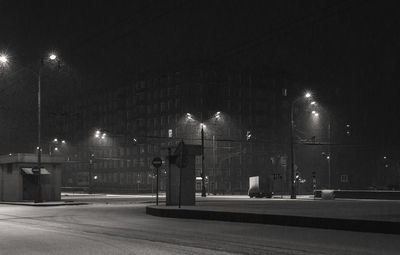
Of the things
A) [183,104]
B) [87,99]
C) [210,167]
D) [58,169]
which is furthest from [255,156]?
[58,169]

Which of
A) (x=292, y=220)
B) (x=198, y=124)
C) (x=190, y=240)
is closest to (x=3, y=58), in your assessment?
(x=292, y=220)

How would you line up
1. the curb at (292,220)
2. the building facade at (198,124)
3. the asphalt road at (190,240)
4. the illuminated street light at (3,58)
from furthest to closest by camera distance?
1. the building facade at (198,124)
2. the illuminated street light at (3,58)
3. the curb at (292,220)
4. the asphalt road at (190,240)

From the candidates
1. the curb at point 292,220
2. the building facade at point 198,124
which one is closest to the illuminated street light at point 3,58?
the curb at point 292,220

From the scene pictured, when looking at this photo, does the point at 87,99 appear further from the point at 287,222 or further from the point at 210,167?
the point at 287,222

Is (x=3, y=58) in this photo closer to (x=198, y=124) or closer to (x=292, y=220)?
(x=292, y=220)

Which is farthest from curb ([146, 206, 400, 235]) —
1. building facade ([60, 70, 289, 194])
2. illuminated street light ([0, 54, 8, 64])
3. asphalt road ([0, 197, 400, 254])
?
building facade ([60, 70, 289, 194])

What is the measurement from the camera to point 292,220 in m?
18.1

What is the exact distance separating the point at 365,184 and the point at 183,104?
1655 inches

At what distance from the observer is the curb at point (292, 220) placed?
1571 cm

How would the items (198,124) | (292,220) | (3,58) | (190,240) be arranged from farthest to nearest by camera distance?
(198,124)
(3,58)
(292,220)
(190,240)

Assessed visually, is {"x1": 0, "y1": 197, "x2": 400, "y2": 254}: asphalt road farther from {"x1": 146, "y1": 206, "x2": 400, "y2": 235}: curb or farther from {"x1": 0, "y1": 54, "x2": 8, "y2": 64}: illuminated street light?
{"x1": 0, "y1": 54, "x2": 8, "y2": 64}: illuminated street light

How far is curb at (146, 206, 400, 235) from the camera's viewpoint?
15705 millimetres

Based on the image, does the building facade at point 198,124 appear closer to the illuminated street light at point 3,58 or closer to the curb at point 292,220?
the illuminated street light at point 3,58

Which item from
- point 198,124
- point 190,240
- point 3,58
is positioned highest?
point 198,124
